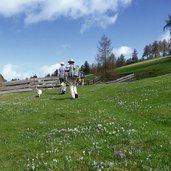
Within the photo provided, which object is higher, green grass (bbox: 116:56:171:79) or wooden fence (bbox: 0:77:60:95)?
green grass (bbox: 116:56:171:79)

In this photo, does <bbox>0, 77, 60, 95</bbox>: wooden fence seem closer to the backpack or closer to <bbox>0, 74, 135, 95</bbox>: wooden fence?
<bbox>0, 74, 135, 95</bbox>: wooden fence

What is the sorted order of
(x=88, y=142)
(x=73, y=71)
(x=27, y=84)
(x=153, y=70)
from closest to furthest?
(x=88, y=142)
(x=73, y=71)
(x=27, y=84)
(x=153, y=70)

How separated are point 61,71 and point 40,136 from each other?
2578 cm

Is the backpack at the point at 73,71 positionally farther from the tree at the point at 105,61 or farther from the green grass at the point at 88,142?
the tree at the point at 105,61

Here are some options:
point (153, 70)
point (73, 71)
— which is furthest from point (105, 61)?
point (73, 71)

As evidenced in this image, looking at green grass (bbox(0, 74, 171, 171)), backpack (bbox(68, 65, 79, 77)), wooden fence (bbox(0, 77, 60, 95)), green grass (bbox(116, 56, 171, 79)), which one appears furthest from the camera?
green grass (bbox(116, 56, 171, 79))

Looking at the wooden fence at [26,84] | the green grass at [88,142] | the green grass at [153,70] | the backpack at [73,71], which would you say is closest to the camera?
the green grass at [88,142]

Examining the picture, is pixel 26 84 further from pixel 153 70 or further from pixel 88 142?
pixel 153 70

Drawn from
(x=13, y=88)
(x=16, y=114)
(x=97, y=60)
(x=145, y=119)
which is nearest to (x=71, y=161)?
(x=145, y=119)

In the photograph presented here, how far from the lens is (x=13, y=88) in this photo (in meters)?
57.8

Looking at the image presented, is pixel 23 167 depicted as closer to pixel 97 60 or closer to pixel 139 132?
pixel 139 132

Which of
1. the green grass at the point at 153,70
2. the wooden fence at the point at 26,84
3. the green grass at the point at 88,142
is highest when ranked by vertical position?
the green grass at the point at 153,70

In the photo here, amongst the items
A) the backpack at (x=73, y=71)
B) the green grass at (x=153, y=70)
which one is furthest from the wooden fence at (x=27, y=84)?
the green grass at (x=153, y=70)

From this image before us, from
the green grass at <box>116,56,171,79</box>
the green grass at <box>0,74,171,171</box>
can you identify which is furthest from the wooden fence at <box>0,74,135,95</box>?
the green grass at <box>116,56,171,79</box>
